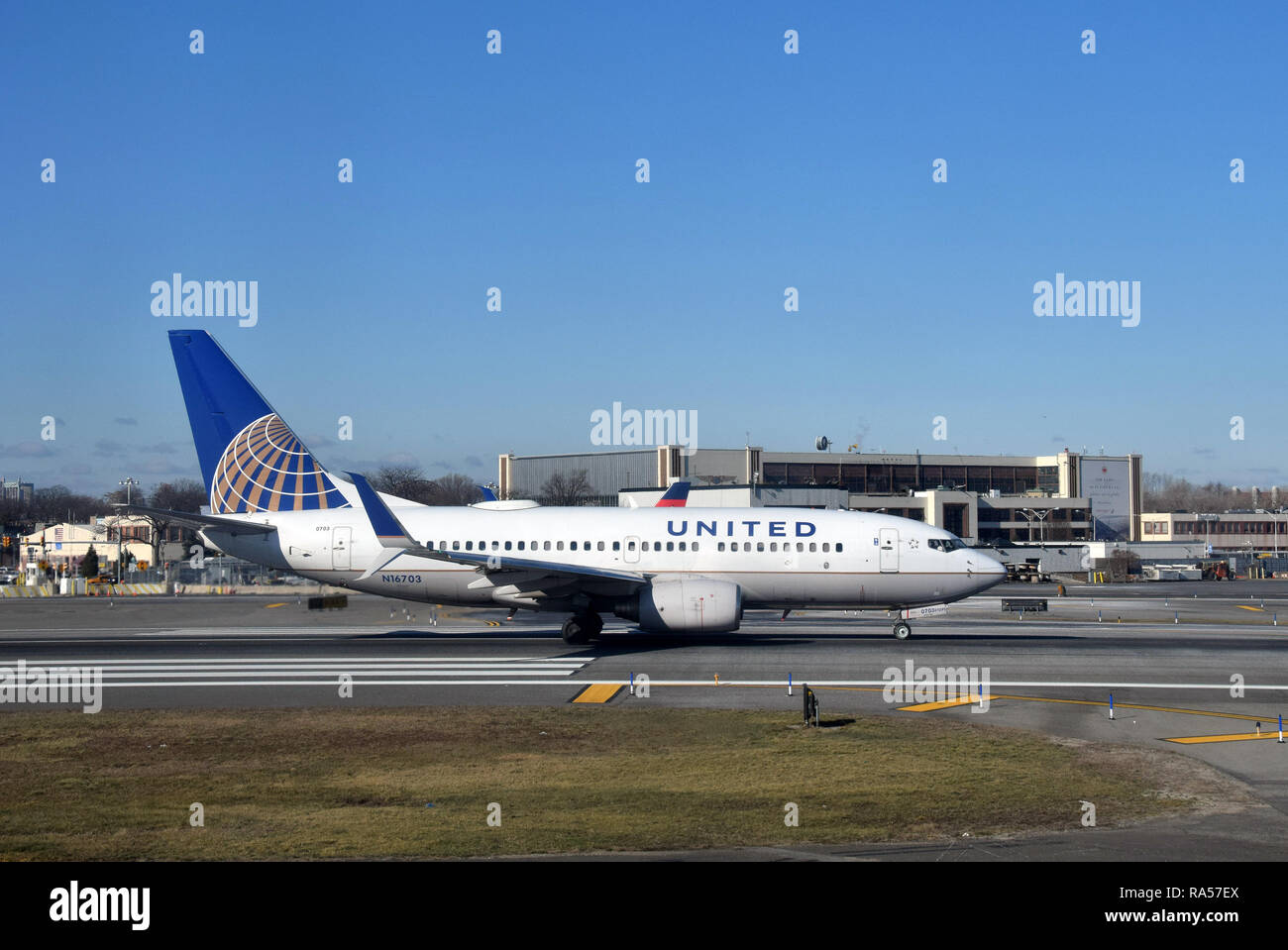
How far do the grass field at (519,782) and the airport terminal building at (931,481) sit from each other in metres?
77.1

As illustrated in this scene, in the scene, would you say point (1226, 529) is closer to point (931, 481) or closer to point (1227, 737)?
point (931, 481)

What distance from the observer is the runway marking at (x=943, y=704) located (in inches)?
896

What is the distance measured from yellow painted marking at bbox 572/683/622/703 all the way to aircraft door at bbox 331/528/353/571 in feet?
43.8

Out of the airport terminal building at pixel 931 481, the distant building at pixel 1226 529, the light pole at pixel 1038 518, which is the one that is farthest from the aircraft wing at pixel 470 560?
the distant building at pixel 1226 529

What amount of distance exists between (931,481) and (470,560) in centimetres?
10327

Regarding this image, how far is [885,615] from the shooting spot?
47.6 m

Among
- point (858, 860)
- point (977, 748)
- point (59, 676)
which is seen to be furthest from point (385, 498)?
point (858, 860)

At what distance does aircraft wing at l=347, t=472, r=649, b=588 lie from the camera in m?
32.1

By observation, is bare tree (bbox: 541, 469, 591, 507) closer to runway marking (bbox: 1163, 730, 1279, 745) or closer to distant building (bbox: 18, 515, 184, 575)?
distant building (bbox: 18, 515, 184, 575)

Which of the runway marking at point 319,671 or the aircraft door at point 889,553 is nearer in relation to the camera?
the runway marking at point 319,671

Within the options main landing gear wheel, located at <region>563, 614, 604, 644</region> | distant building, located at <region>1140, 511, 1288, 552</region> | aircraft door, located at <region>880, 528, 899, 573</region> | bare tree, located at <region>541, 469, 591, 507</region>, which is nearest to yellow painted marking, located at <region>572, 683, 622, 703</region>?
main landing gear wheel, located at <region>563, 614, 604, 644</region>

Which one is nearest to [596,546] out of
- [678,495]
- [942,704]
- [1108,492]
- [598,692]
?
[598,692]

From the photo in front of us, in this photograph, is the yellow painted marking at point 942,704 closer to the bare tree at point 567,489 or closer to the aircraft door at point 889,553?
the aircraft door at point 889,553
